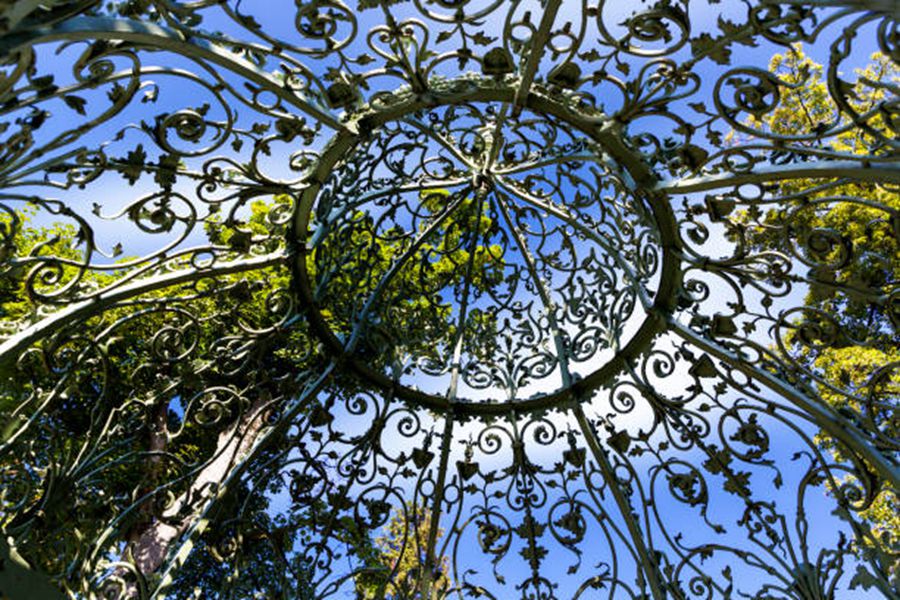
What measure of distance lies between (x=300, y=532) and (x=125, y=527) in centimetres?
139

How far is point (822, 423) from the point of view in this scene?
446 cm

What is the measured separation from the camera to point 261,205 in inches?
432

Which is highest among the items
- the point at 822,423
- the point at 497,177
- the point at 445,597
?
the point at 497,177

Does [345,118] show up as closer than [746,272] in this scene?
Yes

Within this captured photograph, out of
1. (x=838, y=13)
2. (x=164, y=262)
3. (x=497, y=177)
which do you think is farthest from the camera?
(x=497, y=177)

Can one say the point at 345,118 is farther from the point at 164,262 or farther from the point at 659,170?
the point at 659,170

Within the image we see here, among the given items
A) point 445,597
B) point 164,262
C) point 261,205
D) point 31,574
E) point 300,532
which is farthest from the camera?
point 261,205

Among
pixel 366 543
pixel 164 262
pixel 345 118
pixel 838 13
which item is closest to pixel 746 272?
pixel 838 13

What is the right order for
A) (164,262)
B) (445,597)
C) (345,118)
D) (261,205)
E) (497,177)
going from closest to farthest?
(345,118), (164,262), (445,597), (497,177), (261,205)

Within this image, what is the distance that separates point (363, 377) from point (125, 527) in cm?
207

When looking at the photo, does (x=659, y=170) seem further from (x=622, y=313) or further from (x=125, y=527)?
(x=125, y=527)

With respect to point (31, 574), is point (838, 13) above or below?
above

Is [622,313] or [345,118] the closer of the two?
[345,118]

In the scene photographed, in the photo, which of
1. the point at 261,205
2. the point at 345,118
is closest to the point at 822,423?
the point at 345,118
